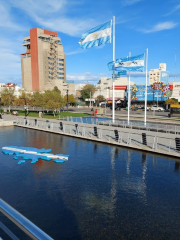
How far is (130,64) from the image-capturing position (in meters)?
26.9

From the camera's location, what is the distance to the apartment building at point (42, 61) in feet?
351

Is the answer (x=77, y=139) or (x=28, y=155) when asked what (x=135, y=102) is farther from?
(x=28, y=155)

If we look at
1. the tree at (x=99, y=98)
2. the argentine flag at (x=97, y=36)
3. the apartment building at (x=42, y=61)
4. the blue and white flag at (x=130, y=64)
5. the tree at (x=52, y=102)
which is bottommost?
the tree at (x=52, y=102)

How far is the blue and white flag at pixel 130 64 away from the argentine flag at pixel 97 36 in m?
3.37

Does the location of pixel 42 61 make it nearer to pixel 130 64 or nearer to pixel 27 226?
pixel 130 64

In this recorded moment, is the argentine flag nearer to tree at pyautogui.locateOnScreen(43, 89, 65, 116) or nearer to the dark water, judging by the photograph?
the dark water

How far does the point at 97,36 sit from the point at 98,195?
21151 mm

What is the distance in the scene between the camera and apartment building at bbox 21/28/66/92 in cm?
10694

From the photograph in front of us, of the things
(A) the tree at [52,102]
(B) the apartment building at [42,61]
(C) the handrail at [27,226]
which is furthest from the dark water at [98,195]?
(B) the apartment building at [42,61]

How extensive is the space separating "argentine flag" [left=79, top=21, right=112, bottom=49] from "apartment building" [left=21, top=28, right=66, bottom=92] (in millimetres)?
79085

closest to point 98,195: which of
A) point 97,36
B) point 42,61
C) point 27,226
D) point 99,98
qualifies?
point 27,226

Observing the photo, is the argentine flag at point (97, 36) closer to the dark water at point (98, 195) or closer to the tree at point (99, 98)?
the dark water at point (98, 195)

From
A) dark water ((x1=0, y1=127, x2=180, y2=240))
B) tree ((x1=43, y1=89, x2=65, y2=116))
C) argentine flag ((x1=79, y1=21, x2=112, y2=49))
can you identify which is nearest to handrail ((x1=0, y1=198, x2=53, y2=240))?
dark water ((x1=0, y1=127, x2=180, y2=240))

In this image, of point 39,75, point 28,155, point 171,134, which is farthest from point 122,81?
point 28,155
